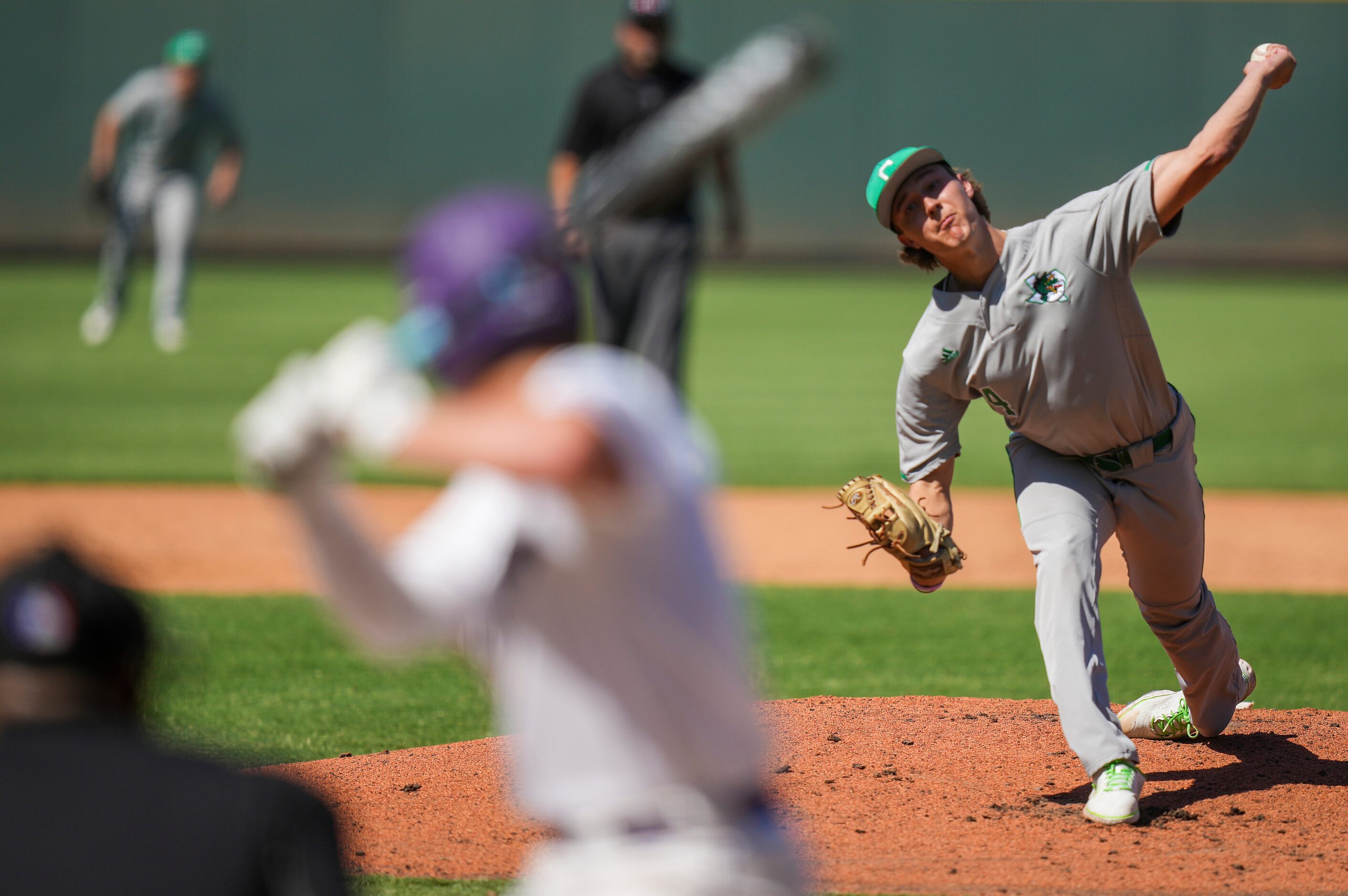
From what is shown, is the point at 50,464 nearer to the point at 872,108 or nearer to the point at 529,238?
the point at 529,238

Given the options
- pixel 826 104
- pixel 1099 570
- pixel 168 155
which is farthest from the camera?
pixel 826 104

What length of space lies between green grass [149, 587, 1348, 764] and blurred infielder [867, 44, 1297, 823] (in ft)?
5.56

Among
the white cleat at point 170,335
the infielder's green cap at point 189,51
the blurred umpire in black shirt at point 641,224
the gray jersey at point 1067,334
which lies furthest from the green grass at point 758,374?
the gray jersey at point 1067,334

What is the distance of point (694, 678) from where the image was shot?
2.02 meters

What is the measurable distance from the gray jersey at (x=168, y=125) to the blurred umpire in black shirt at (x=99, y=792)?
48.0ft

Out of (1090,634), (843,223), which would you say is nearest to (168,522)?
(1090,634)

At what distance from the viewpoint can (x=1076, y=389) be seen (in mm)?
4406

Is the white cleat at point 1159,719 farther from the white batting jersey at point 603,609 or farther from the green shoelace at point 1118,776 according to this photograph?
the white batting jersey at point 603,609

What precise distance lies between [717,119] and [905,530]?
8.02ft

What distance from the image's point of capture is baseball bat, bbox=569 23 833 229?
2297mm

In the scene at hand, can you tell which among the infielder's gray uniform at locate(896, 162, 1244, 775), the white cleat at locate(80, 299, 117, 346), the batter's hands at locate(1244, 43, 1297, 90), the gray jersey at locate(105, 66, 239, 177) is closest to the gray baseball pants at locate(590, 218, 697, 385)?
the infielder's gray uniform at locate(896, 162, 1244, 775)

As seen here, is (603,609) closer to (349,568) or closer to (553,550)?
(553,550)

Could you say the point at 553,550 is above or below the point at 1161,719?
above

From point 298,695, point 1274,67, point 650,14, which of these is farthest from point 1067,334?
point 650,14
